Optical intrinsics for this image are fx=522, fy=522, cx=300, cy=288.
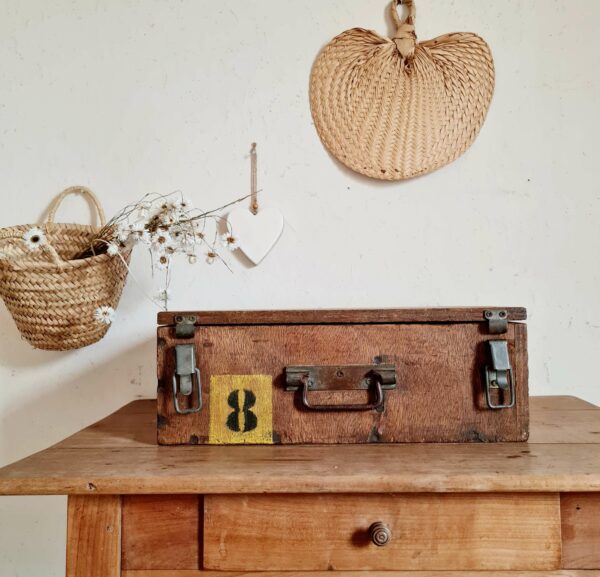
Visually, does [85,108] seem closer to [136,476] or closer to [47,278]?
[47,278]

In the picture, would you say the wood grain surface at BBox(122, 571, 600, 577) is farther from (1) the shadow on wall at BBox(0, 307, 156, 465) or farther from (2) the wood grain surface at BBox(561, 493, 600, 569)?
(1) the shadow on wall at BBox(0, 307, 156, 465)

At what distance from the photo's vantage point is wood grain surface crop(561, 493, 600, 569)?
0.78 metres

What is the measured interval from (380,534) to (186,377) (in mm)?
412

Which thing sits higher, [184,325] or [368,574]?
[184,325]

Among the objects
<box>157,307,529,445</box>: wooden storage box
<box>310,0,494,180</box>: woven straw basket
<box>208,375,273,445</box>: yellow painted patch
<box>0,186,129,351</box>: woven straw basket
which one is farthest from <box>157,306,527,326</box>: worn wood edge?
<box>310,0,494,180</box>: woven straw basket

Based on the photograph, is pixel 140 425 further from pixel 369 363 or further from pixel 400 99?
pixel 400 99

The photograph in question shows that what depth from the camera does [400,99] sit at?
1.43 metres

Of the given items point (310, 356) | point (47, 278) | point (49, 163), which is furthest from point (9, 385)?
point (310, 356)

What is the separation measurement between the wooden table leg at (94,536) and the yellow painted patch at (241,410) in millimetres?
209

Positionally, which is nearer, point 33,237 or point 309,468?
point 309,468

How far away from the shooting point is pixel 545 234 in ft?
4.68

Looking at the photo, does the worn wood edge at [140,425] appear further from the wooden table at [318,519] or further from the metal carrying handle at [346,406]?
the metal carrying handle at [346,406]

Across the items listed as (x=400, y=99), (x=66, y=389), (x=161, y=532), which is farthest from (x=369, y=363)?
(x=66, y=389)

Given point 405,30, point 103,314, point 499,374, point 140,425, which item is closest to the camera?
point 499,374
